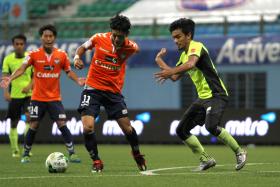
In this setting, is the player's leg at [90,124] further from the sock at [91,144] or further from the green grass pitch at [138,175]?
the green grass pitch at [138,175]

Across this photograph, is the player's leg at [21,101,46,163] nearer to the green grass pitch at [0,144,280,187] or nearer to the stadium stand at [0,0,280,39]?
the green grass pitch at [0,144,280,187]

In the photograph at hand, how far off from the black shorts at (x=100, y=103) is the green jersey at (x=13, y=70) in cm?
579

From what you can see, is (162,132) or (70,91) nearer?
(162,132)

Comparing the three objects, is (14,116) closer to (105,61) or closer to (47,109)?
(47,109)

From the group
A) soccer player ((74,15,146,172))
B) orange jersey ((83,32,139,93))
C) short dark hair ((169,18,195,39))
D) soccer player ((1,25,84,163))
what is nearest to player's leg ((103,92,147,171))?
soccer player ((74,15,146,172))

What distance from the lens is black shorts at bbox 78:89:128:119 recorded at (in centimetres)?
1162

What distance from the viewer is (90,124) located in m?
11.5

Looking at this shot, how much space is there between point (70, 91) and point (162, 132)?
5.89 m

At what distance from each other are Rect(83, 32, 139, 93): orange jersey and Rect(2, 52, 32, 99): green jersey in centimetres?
573

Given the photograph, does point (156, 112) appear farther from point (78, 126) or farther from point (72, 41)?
point (72, 41)

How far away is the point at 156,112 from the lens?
74.8 feet

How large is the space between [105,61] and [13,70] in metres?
5.88

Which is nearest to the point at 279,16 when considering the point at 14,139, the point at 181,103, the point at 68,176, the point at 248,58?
the point at 248,58


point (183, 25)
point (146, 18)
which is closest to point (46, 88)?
point (183, 25)
